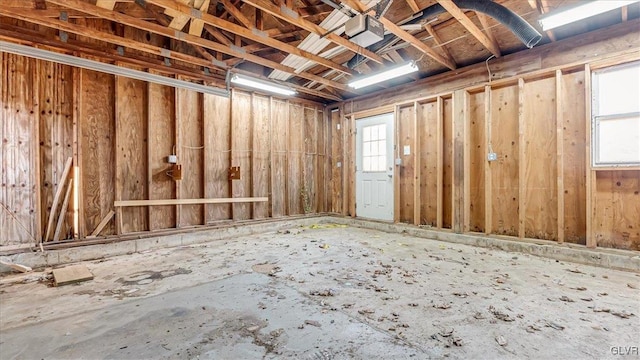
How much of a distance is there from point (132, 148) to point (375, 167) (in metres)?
4.49

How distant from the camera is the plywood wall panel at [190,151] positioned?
487cm

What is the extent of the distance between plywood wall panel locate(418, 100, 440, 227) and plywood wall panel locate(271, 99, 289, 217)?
2.84 m

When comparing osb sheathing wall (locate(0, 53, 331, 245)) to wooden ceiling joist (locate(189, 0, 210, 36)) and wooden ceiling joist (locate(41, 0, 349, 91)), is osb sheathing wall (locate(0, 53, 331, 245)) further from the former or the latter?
wooden ceiling joist (locate(189, 0, 210, 36))

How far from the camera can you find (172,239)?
451 centimetres

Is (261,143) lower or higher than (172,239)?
higher

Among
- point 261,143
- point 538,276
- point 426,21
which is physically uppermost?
point 426,21

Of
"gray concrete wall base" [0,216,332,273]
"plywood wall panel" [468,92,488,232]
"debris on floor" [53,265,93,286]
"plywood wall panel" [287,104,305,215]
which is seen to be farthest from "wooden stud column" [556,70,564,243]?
"debris on floor" [53,265,93,286]

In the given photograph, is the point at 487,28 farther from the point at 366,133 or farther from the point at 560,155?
the point at 366,133

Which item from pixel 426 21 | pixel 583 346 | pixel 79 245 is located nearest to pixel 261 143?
pixel 79 245

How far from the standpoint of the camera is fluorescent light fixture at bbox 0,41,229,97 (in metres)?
3.26

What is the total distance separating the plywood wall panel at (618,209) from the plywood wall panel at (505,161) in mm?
920

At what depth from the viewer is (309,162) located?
681cm

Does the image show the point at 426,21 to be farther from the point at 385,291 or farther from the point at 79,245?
the point at 79,245

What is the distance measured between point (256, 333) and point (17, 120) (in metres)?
4.14
